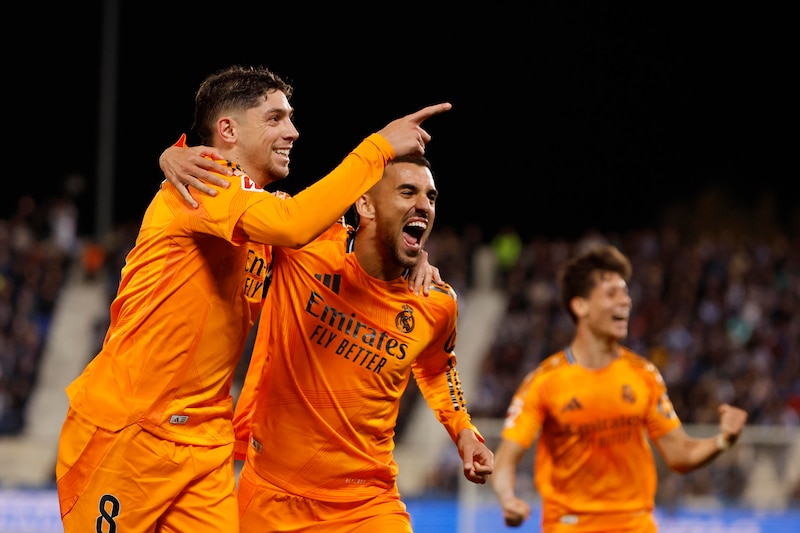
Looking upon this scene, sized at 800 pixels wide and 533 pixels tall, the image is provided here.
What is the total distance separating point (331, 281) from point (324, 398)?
53 centimetres

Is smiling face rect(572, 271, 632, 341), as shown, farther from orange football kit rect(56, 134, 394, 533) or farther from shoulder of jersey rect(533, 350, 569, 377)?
orange football kit rect(56, 134, 394, 533)

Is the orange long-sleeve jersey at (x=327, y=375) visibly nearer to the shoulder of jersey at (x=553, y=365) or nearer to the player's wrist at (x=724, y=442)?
the shoulder of jersey at (x=553, y=365)

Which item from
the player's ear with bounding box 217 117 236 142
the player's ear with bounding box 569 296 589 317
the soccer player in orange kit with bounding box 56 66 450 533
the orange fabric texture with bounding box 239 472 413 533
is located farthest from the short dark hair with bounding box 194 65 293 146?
the player's ear with bounding box 569 296 589 317

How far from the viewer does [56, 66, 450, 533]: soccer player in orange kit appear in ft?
13.9

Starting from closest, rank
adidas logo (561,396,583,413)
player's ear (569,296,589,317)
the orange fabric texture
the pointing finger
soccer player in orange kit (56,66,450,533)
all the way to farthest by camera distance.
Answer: soccer player in orange kit (56,66,450,533) → the pointing finger → the orange fabric texture → adidas logo (561,396,583,413) → player's ear (569,296,589,317)

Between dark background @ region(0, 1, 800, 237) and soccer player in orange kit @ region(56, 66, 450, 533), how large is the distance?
25.0 m

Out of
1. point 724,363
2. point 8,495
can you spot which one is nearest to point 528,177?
point 724,363

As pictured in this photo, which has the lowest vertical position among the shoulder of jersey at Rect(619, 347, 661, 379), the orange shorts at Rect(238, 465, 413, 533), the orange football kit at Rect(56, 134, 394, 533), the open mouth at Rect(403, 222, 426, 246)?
the orange shorts at Rect(238, 465, 413, 533)

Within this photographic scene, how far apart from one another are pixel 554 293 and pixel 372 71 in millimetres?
12447

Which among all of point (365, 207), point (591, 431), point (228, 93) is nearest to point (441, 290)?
point (365, 207)

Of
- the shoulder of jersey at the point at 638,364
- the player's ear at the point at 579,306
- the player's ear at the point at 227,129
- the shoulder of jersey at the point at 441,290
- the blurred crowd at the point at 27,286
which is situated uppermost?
the blurred crowd at the point at 27,286

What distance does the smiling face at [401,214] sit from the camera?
523 cm

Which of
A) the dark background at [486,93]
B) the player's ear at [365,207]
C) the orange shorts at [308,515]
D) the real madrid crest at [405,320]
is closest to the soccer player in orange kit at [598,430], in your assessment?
the orange shorts at [308,515]

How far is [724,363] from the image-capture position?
60.1 ft
